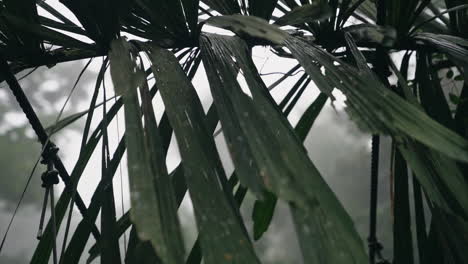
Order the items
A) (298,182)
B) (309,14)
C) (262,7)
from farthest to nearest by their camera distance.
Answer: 1. (262,7)
2. (309,14)
3. (298,182)

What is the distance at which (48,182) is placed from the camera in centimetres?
54

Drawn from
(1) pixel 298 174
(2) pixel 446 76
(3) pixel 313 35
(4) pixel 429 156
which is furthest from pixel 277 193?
(2) pixel 446 76

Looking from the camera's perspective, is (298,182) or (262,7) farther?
(262,7)

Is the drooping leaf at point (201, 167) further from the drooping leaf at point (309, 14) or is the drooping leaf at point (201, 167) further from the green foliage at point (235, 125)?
the drooping leaf at point (309, 14)

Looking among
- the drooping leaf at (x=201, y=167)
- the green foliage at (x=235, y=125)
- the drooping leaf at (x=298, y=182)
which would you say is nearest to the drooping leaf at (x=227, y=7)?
the green foliage at (x=235, y=125)

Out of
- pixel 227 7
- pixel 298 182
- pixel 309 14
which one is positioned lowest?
pixel 298 182

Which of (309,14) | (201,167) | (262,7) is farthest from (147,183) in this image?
(262,7)

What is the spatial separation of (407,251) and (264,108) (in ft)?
1.82

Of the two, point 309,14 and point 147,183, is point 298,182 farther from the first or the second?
point 309,14

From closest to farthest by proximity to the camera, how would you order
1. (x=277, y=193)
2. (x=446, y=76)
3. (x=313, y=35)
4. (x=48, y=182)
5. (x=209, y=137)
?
1. (x=277, y=193)
2. (x=209, y=137)
3. (x=48, y=182)
4. (x=313, y=35)
5. (x=446, y=76)

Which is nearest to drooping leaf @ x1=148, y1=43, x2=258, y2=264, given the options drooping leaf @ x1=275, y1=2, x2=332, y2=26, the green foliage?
the green foliage

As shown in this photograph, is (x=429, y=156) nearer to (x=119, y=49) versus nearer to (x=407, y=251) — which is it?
(x=119, y=49)

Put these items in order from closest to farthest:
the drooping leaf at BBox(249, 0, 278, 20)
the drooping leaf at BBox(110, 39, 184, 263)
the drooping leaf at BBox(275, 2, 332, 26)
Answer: the drooping leaf at BBox(110, 39, 184, 263), the drooping leaf at BBox(275, 2, 332, 26), the drooping leaf at BBox(249, 0, 278, 20)

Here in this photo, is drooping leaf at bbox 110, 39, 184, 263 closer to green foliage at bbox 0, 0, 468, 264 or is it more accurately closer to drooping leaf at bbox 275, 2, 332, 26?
green foliage at bbox 0, 0, 468, 264
